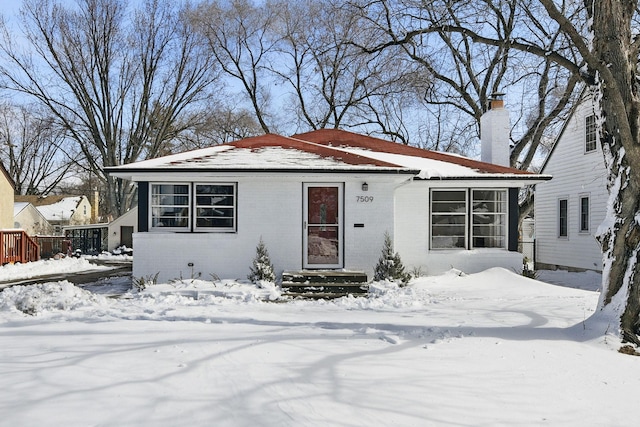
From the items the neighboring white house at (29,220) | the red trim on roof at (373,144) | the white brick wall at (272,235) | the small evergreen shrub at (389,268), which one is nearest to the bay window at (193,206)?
the white brick wall at (272,235)

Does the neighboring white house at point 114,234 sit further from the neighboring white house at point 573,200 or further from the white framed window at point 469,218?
the neighboring white house at point 573,200

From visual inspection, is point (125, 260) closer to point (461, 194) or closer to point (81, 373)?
point (461, 194)

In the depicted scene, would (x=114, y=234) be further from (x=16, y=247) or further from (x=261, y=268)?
(x=261, y=268)

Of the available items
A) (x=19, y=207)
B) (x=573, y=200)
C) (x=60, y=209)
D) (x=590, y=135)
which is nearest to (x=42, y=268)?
(x=573, y=200)

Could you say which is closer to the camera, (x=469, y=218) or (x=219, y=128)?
(x=469, y=218)

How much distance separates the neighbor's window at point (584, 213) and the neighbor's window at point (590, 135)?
186cm

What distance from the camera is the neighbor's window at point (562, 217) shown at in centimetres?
1985

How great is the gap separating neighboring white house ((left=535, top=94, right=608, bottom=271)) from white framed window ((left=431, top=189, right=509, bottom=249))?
5.22 meters

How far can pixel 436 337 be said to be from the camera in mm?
6500

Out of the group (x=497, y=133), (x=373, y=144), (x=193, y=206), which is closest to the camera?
(x=193, y=206)

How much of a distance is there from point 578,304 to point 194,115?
27.2m

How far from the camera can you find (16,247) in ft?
59.9

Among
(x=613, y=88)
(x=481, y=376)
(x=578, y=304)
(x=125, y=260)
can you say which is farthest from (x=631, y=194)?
(x=125, y=260)

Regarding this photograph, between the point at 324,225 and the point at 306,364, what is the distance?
279 inches
